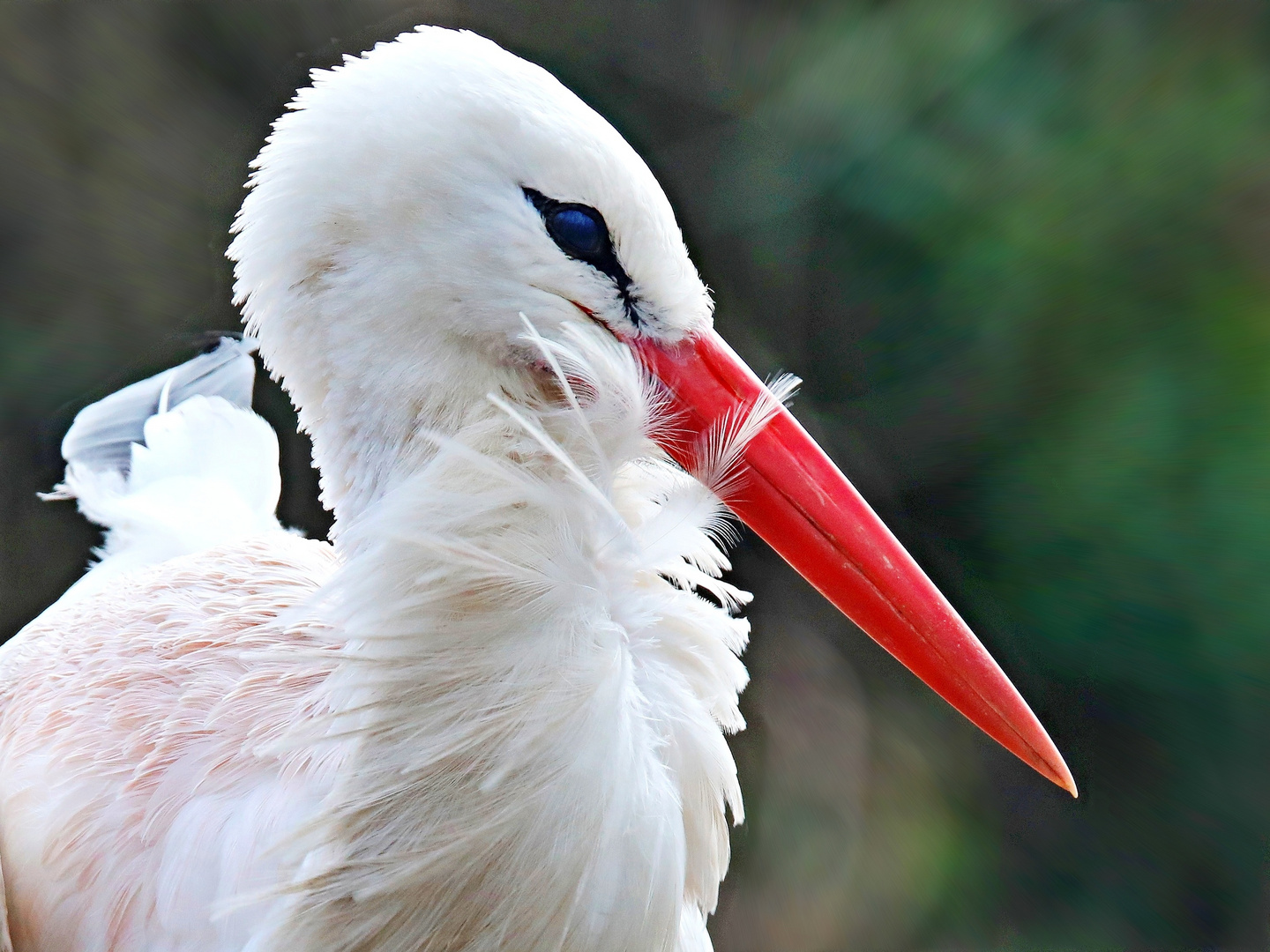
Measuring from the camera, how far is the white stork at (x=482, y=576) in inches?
22.3

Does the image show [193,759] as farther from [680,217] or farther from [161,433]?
[680,217]

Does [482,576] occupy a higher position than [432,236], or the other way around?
[432,236]

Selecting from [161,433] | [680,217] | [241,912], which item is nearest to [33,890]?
[241,912]

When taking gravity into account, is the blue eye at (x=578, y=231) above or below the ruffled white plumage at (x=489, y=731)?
above

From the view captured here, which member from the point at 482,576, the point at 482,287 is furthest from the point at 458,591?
the point at 482,287

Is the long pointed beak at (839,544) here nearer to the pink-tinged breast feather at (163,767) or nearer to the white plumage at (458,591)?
the white plumage at (458,591)

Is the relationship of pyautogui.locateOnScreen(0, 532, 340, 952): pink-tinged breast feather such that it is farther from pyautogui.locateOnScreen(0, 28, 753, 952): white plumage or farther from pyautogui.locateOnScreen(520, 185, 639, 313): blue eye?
pyautogui.locateOnScreen(520, 185, 639, 313): blue eye

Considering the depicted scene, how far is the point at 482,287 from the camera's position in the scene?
1.93 ft

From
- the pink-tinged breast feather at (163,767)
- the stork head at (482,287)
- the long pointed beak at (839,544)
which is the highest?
the stork head at (482,287)

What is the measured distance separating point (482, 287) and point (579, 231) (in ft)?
0.22

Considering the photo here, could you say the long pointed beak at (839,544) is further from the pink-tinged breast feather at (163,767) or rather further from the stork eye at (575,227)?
the pink-tinged breast feather at (163,767)

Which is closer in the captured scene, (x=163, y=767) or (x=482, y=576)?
(x=482, y=576)

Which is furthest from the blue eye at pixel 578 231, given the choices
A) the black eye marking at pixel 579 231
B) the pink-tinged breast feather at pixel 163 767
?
the pink-tinged breast feather at pixel 163 767

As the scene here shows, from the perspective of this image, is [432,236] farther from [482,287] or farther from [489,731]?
[489,731]
